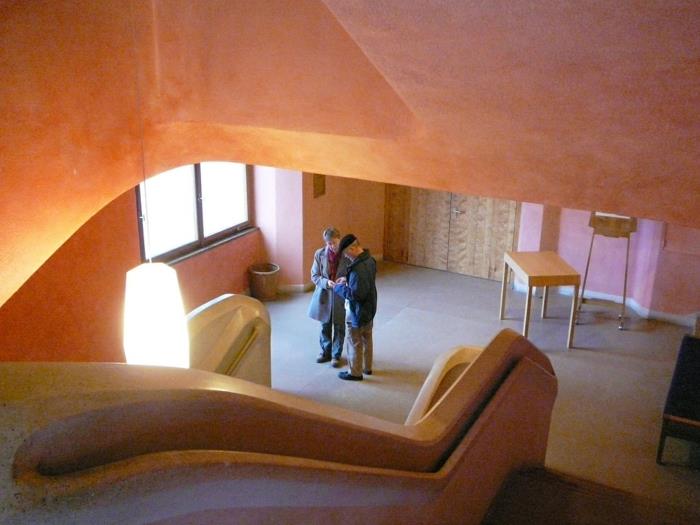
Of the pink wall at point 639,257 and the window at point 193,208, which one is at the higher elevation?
the window at point 193,208

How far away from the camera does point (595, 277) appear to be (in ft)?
32.6

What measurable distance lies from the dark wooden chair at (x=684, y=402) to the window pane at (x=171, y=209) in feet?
18.9

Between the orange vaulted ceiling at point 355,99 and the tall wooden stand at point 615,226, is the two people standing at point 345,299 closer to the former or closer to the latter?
the orange vaulted ceiling at point 355,99

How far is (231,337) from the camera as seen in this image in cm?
612

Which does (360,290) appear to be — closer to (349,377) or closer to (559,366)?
(349,377)

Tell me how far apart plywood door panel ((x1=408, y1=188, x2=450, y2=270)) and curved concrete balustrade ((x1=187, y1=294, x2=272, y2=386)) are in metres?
5.16

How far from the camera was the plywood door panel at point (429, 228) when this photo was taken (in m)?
11.0

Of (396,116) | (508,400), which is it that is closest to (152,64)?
(396,116)

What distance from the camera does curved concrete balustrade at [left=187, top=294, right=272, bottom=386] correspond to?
5699 mm

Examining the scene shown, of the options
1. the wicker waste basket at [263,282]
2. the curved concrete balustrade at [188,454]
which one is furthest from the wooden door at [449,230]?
the curved concrete balustrade at [188,454]

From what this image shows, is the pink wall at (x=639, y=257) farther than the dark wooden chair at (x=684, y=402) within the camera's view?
Yes

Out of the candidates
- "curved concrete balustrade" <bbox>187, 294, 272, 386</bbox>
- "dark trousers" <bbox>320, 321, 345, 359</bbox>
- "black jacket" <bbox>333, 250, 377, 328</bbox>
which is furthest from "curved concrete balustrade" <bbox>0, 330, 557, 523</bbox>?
"dark trousers" <bbox>320, 321, 345, 359</bbox>

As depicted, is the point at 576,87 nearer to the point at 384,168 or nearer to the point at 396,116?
the point at 396,116

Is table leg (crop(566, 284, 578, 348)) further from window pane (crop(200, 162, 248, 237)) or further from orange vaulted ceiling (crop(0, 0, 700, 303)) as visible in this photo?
window pane (crop(200, 162, 248, 237))
